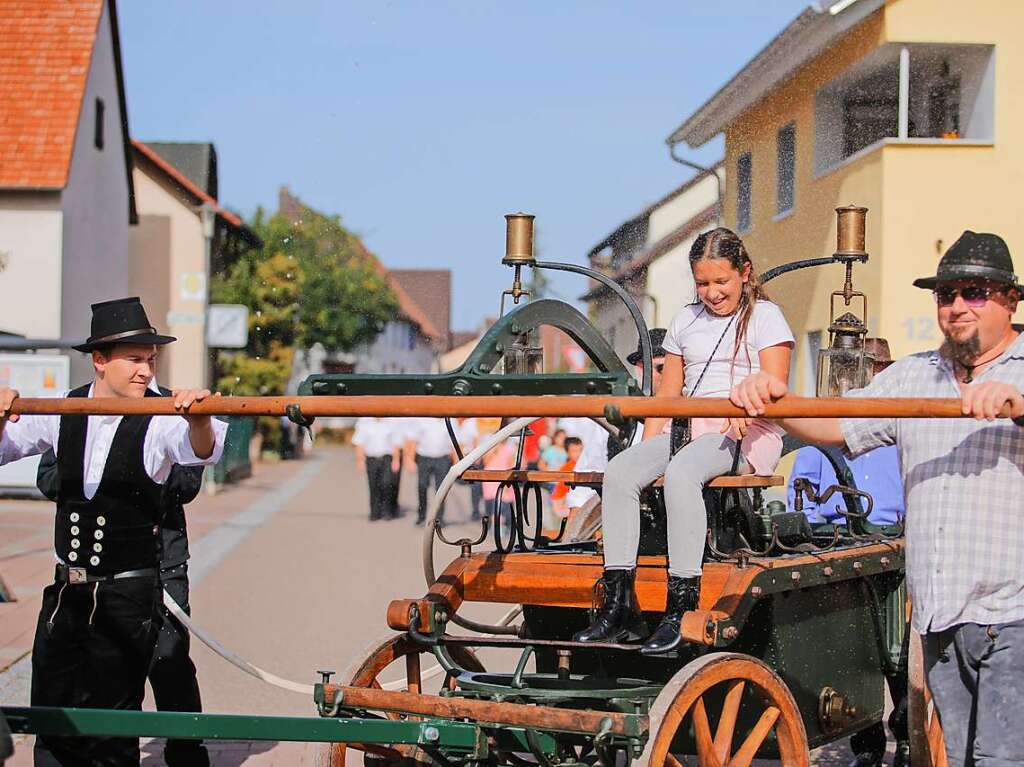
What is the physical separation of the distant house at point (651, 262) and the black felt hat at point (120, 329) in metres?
1.73

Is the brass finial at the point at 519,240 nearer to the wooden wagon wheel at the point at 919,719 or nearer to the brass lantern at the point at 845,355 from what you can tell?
the brass lantern at the point at 845,355

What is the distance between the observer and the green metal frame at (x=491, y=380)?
3943 mm

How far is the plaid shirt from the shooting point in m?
3.83

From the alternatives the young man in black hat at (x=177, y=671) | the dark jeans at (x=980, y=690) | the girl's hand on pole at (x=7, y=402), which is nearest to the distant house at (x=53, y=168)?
the young man in black hat at (x=177, y=671)

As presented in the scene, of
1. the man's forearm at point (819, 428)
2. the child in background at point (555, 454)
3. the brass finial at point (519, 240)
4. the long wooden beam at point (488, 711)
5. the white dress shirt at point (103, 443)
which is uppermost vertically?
the brass finial at point (519, 240)

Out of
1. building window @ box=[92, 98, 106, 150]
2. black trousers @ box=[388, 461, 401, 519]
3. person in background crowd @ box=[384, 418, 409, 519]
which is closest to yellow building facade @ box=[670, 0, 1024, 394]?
person in background crowd @ box=[384, 418, 409, 519]

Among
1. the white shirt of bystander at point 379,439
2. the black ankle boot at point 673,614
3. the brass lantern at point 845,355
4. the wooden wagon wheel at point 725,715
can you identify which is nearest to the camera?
the wooden wagon wheel at point 725,715

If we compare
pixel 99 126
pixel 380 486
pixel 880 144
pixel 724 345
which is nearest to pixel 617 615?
pixel 724 345

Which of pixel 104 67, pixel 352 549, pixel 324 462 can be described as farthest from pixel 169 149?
pixel 352 549

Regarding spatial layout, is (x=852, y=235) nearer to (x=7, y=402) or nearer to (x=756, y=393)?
(x=756, y=393)

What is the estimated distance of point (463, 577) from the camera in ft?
16.0

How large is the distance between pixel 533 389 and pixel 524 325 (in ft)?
1.62

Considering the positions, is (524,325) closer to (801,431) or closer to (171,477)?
(801,431)

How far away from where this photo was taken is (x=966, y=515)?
386 cm
